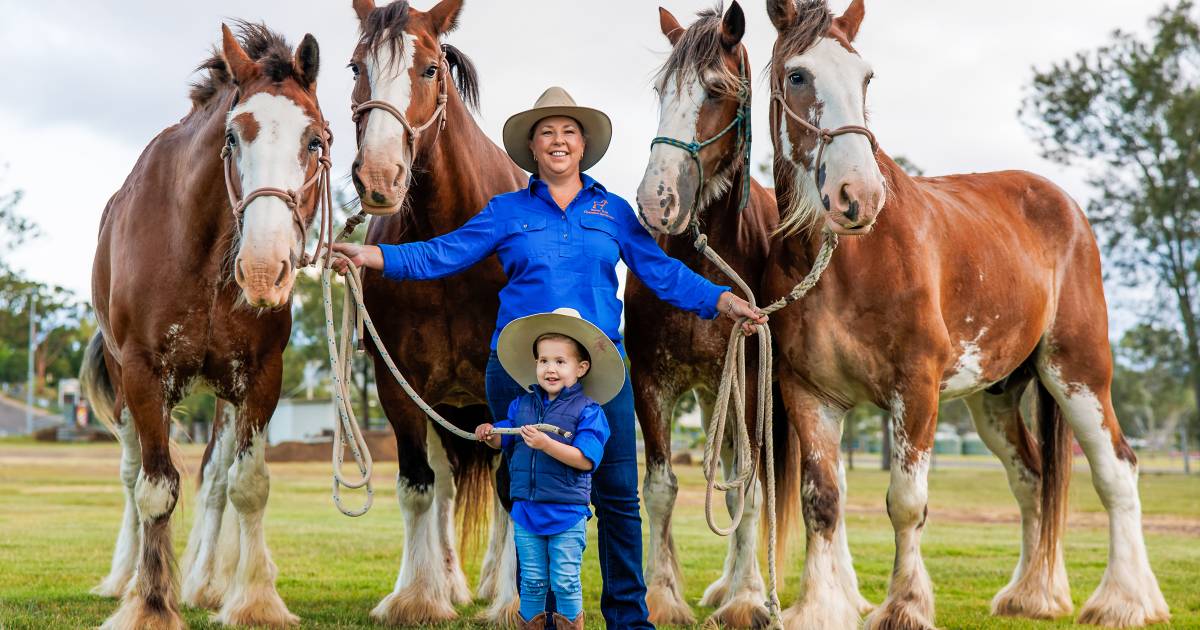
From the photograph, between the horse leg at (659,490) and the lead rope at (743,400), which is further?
the horse leg at (659,490)

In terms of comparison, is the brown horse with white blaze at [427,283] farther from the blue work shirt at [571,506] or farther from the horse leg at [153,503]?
the blue work shirt at [571,506]

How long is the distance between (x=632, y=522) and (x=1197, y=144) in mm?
28378

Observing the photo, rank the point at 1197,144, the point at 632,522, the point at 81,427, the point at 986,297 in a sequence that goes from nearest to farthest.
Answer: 1. the point at 632,522
2. the point at 986,297
3. the point at 1197,144
4. the point at 81,427

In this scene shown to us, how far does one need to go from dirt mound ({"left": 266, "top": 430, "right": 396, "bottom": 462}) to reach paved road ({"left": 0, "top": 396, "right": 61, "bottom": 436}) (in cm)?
4583

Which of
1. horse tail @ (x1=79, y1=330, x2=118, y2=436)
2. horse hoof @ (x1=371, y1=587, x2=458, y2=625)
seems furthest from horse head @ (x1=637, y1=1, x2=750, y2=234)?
horse tail @ (x1=79, y1=330, x2=118, y2=436)

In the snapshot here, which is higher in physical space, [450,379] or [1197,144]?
[1197,144]

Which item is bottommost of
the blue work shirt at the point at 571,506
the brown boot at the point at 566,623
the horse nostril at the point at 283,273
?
the brown boot at the point at 566,623

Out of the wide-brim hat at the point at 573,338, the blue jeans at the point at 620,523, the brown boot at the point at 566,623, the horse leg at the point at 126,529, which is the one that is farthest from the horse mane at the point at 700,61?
the horse leg at the point at 126,529

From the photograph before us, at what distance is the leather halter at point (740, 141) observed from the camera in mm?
4355

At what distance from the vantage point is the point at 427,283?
508 centimetres

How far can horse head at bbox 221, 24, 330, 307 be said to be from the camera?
375cm

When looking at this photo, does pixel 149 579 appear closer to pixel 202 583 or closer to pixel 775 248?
pixel 202 583

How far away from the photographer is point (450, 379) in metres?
5.21


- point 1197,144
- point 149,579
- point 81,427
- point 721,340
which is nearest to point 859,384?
point 721,340
